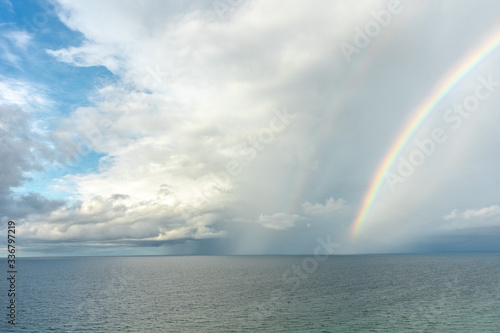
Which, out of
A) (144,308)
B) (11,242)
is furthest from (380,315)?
(11,242)

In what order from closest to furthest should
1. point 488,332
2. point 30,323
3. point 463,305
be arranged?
point 488,332
point 30,323
point 463,305

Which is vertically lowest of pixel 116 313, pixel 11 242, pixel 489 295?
pixel 489 295

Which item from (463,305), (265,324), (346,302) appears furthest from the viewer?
(346,302)

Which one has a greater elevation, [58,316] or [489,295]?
[58,316]

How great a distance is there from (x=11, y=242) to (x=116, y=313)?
45706 mm

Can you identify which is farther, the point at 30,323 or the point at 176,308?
the point at 176,308

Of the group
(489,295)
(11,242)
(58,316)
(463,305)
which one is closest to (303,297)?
(463,305)

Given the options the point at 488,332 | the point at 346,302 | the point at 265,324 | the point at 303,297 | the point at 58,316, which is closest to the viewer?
the point at 488,332

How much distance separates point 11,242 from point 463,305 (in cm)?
10285

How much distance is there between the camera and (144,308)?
83.5m

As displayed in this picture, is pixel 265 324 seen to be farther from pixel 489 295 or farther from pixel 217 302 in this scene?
pixel 489 295

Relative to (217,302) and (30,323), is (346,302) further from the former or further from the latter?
(30,323)

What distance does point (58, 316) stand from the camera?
7550cm

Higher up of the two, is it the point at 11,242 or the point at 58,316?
the point at 11,242
